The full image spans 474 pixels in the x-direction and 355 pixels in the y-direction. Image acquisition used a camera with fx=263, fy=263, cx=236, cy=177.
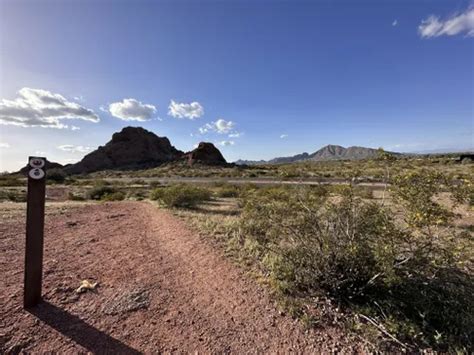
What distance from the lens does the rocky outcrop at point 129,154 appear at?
91219mm

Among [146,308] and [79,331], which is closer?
[79,331]

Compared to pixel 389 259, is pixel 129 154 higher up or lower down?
higher up

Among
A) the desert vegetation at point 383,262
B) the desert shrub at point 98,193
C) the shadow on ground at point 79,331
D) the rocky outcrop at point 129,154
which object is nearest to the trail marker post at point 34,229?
the shadow on ground at point 79,331

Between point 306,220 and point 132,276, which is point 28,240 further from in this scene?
point 306,220

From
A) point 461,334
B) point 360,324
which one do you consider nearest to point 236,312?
point 360,324

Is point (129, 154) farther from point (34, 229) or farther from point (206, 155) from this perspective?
point (34, 229)

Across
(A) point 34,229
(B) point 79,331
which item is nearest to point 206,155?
(A) point 34,229

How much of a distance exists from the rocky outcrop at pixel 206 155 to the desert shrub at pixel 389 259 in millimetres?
82541

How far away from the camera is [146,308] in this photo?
12.4 feet

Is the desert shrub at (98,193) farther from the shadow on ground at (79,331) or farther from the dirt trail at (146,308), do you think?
the shadow on ground at (79,331)

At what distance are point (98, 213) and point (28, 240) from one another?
763 centimetres

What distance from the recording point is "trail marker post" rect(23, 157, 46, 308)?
11.5 feet

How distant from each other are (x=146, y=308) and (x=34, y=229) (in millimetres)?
1873

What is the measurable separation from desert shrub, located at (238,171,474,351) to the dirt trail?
2.65 feet
